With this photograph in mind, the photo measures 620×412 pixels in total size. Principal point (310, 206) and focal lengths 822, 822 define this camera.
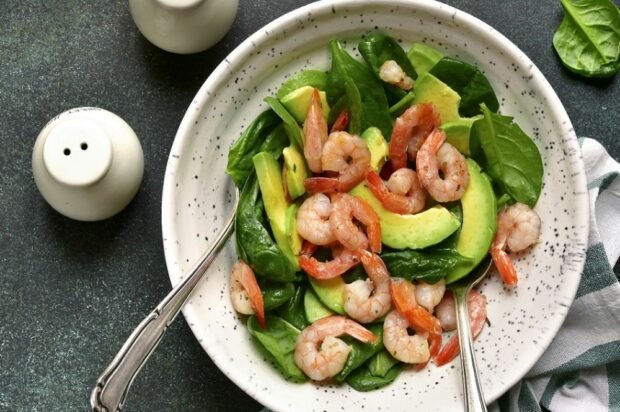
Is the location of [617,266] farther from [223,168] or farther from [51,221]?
[51,221]

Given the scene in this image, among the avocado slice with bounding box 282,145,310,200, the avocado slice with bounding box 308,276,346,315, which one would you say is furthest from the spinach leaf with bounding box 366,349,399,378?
the avocado slice with bounding box 282,145,310,200

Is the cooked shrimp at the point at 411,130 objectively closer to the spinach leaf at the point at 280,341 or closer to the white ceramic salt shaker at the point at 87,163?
the spinach leaf at the point at 280,341

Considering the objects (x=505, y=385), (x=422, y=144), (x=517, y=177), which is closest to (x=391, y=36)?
(x=422, y=144)

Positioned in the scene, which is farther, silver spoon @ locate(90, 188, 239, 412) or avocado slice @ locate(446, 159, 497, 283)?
avocado slice @ locate(446, 159, 497, 283)

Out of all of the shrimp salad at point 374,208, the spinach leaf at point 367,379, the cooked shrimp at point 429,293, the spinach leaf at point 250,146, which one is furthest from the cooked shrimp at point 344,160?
the spinach leaf at point 367,379

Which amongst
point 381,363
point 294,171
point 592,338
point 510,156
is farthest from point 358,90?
point 592,338

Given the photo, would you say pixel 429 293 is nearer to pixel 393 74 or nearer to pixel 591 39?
pixel 393 74

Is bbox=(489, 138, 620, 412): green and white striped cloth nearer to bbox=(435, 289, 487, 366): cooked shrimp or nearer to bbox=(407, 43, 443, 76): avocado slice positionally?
bbox=(435, 289, 487, 366): cooked shrimp
